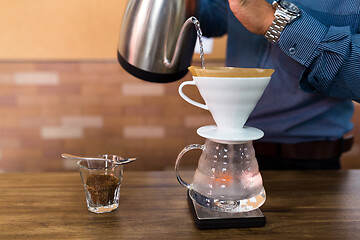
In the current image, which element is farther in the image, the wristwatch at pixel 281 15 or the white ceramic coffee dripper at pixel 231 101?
the wristwatch at pixel 281 15

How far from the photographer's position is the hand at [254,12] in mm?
816

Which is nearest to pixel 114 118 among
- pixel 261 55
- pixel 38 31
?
pixel 38 31

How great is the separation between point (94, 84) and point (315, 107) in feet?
4.21

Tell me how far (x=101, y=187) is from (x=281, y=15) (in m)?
0.59

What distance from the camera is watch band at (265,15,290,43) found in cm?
83

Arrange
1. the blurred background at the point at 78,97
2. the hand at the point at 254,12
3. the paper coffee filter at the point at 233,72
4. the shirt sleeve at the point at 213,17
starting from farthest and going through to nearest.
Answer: the blurred background at the point at 78,97 < the shirt sleeve at the point at 213,17 < the hand at the point at 254,12 < the paper coffee filter at the point at 233,72

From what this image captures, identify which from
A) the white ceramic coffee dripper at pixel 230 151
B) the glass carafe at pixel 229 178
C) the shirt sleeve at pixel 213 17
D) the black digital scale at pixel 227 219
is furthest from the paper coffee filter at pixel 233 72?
the shirt sleeve at pixel 213 17

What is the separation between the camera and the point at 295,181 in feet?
2.82

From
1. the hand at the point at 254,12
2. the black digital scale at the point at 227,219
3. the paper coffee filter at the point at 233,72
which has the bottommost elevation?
the black digital scale at the point at 227,219

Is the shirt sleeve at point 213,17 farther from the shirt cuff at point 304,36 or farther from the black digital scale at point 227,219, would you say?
the black digital scale at point 227,219

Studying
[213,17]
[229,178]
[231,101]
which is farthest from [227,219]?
[213,17]

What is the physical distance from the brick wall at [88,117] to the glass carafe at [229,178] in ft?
4.25

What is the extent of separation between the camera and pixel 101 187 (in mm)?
664

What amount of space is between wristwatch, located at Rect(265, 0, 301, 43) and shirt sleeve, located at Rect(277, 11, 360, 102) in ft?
0.04
